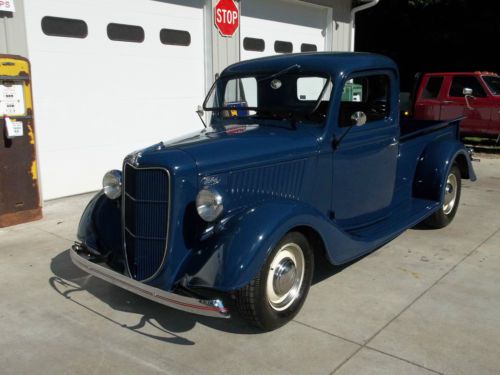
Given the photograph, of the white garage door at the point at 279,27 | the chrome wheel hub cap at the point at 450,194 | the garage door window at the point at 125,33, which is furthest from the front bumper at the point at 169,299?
the white garage door at the point at 279,27

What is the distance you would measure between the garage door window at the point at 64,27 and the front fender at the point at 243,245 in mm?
4161

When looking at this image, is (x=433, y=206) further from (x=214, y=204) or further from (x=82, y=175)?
(x=82, y=175)

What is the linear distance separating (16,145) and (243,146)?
304 centimetres

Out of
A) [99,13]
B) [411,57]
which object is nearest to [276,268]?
[99,13]

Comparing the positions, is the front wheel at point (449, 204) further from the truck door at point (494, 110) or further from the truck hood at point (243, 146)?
the truck door at point (494, 110)

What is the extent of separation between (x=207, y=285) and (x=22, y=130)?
3.43m

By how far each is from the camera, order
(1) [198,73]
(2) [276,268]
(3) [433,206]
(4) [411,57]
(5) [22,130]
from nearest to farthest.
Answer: (2) [276,268]
(3) [433,206]
(5) [22,130]
(1) [198,73]
(4) [411,57]

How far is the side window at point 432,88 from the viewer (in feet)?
37.9

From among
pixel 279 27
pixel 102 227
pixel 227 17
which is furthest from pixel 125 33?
pixel 102 227

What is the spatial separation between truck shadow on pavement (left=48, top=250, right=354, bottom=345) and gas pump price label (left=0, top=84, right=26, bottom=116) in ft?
6.17

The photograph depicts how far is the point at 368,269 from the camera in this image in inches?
167

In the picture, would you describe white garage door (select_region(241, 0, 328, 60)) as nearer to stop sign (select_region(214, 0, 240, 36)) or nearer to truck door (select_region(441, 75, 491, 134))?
stop sign (select_region(214, 0, 240, 36))

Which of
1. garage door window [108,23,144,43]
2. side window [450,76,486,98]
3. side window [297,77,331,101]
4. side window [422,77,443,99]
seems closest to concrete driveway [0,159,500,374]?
side window [297,77,331,101]

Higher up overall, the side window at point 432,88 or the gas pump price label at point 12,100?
the side window at point 432,88
